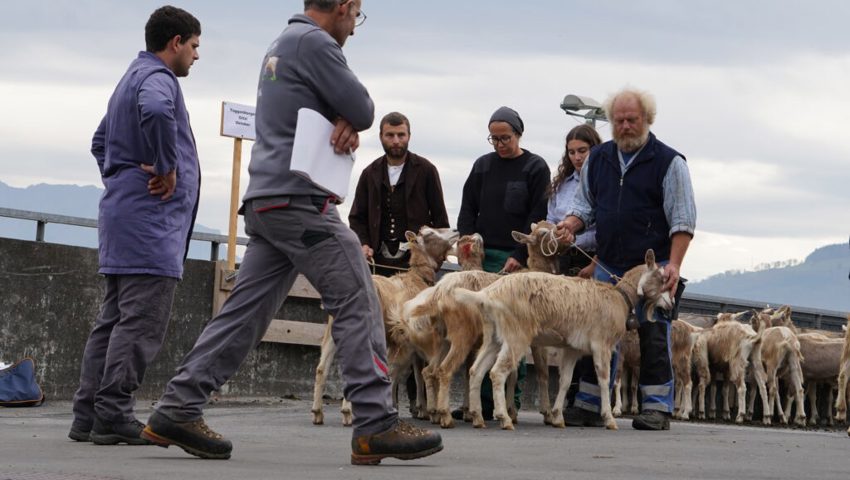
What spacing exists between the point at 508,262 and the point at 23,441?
4767 millimetres

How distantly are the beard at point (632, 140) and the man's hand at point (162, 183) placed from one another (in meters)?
4.00

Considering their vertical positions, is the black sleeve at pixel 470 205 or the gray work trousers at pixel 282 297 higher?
the black sleeve at pixel 470 205

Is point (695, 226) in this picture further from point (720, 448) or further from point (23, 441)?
point (23, 441)

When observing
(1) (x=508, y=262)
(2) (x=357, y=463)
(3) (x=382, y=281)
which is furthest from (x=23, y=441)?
(1) (x=508, y=262)

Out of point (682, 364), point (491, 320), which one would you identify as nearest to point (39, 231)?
point (491, 320)

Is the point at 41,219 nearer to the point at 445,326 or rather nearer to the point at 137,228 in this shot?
the point at 445,326

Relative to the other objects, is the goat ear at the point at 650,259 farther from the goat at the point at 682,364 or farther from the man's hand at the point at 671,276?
the goat at the point at 682,364

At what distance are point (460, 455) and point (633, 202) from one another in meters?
3.65

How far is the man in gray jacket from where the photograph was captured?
21.4 feet

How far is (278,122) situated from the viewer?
6789 millimetres

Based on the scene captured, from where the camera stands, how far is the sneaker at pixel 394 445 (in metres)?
6.47

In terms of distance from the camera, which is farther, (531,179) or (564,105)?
(564,105)

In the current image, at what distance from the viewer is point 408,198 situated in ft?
38.4

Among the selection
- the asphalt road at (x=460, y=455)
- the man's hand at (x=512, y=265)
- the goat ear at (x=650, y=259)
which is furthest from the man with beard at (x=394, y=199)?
the goat ear at (x=650, y=259)
